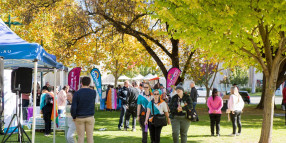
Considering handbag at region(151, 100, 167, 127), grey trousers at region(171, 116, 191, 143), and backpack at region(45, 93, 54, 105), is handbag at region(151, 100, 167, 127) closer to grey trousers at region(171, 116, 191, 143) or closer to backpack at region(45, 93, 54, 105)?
grey trousers at region(171, 116, 191, 143)

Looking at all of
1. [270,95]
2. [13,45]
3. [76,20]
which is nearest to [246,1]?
[270,95]

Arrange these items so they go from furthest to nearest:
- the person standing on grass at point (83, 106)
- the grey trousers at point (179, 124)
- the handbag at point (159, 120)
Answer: the handbag at point (159, 120) → the grey trousers at point (179, 124) → the person standing on grass at point (83, 106)

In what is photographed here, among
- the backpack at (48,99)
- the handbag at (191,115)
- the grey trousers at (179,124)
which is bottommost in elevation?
the grey trousers at (179,124)

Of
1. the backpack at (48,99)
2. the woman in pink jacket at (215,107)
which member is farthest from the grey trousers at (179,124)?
the backpack at (48,99)

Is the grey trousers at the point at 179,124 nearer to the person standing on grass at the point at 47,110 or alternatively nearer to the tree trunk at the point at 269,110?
the tree trunk at the point at 269,110

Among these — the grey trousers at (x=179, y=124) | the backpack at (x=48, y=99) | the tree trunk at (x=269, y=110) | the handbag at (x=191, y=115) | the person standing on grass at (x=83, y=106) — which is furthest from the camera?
the backpack at (x=48, y=99)

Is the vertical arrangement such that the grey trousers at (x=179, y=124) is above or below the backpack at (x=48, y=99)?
below

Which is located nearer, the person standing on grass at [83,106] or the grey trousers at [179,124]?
the person standing on grass at [83,106]

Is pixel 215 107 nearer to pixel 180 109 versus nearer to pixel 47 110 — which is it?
pixel 180 109

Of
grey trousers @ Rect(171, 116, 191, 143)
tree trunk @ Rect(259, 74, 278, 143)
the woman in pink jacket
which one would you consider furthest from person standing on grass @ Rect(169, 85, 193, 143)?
the woman in pink jacket

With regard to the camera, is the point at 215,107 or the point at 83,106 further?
the point at 215,107

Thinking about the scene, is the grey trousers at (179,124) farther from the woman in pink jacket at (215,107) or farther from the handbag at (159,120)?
the woman in pink jacket at (215,107)

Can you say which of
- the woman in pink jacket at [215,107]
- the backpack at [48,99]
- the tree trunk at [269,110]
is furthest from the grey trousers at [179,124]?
the backpack at [48,99]

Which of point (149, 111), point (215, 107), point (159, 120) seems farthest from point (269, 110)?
point (149, 111)
